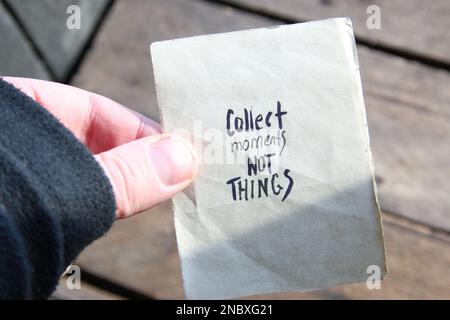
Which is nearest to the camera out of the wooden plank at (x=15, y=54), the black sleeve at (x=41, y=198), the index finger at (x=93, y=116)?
the black sleeve at (x=41, y=198)

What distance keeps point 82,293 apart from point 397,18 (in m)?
0.69

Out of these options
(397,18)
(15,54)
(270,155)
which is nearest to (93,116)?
(270,155)

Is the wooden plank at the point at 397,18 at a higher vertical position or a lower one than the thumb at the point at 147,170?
higher

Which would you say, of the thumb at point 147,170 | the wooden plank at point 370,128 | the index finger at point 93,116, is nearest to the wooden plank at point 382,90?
the wooden plank at point 370,128

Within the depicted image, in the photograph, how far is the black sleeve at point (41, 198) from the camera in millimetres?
460

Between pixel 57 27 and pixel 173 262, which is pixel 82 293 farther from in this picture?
pixel 57 27

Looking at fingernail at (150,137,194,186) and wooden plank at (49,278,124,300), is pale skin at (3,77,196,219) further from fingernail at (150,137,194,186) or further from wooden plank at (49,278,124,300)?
wooden plank at (49,278,124,300)

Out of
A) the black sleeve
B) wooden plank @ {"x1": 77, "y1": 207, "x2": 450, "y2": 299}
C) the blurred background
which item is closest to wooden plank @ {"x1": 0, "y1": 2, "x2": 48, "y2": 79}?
the blurred background

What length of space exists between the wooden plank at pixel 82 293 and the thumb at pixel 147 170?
0.91 feet

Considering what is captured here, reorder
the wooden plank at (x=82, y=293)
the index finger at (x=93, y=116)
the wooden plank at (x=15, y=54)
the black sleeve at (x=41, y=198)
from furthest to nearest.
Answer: the wooden plank at (x=15, y=54) → the wooden plank at (x=82, y=293) → the index finger at (x=93, y=116) → the black sleeve at (x=41, y=198)

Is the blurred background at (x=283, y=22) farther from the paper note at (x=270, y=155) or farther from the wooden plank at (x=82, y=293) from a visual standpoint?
the paper note at (x=270, y=155)

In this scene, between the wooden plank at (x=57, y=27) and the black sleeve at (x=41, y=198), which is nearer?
the black sleeve at (x=41, y=198)

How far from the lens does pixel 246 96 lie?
0.54m
